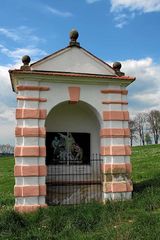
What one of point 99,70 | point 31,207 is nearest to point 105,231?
point 31,207

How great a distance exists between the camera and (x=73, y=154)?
12797 millimetres

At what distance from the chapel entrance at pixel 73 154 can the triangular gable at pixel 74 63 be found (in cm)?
118

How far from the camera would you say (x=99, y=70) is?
12.2 m

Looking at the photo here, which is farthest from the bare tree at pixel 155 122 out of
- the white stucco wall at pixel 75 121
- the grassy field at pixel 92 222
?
the grassy field at pixel 92 222

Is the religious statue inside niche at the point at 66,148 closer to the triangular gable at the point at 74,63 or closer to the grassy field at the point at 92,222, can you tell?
the triangular gable at the point at 74,63

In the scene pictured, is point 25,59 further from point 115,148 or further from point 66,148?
point 115,148

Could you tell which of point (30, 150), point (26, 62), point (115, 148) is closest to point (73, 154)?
point (115, 148)

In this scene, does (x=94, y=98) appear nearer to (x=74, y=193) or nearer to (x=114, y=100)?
(x=114, y=100)

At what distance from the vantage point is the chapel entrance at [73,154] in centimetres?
1214

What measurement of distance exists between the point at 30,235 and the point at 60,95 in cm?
479

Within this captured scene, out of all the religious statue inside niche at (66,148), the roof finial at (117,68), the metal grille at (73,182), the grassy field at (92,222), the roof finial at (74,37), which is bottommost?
the grassy field at (92,222)

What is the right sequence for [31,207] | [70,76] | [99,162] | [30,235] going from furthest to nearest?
[99,162] < [70,76] < [31,207] < [30,235]

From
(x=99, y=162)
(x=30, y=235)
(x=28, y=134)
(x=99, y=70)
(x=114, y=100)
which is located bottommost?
(x=30, y=235)

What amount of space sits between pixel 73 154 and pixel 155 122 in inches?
2009
